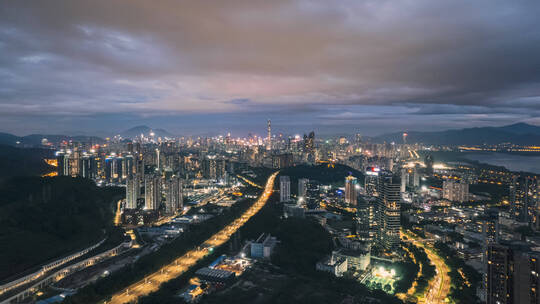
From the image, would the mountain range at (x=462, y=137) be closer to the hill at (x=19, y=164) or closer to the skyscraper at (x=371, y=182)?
the hill at (x=19, y=164)

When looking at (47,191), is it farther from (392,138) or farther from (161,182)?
(392,138)

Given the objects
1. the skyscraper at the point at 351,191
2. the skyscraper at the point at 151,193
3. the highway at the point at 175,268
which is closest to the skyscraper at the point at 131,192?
the skyscraper at the point at 151,193

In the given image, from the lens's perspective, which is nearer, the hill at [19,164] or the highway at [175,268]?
the highway at [175,268]

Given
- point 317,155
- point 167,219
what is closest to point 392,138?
point 317,155

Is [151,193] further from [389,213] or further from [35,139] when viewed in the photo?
[35,139]

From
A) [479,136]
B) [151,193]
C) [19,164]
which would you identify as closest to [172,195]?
[151,193]

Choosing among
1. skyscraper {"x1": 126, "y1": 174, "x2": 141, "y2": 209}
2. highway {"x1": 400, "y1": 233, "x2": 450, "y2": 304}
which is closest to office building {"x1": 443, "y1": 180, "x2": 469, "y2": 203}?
highway {"x1": 400, "y1": 233, "x2": 450, "y2": 304}
